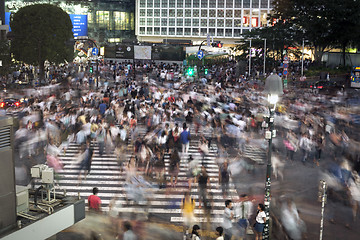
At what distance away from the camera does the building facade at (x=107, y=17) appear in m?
124

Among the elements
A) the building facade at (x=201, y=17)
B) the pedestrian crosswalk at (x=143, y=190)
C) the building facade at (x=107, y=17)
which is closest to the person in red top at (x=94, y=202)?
A: the pedestrian crosswalk at (x=143, y=190)

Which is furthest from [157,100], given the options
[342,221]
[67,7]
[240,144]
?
[67,7]

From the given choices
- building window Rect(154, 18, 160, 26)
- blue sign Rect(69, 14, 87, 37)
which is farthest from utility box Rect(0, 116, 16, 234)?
building window Rect(154, 18, 160, 26)

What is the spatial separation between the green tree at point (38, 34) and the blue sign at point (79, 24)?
120 ft

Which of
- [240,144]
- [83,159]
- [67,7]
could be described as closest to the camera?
[83,159]

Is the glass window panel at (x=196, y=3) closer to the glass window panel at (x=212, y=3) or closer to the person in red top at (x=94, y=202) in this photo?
the glass window panel at (x=212, y=3)

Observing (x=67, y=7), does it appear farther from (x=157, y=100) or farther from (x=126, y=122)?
(x=126, y=122)

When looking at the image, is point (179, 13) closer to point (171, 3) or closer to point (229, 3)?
point (171, 3)

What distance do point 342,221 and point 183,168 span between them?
720 cm

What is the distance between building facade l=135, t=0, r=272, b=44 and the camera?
12275 cm

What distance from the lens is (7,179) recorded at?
20.4 feet

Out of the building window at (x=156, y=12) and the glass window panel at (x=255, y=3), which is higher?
the glass window panel at (x=255, y=3)

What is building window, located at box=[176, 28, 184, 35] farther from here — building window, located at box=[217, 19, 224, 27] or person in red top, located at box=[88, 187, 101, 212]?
person in red top, located at box=[88, 187, 101, 212]

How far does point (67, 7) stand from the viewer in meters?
119
